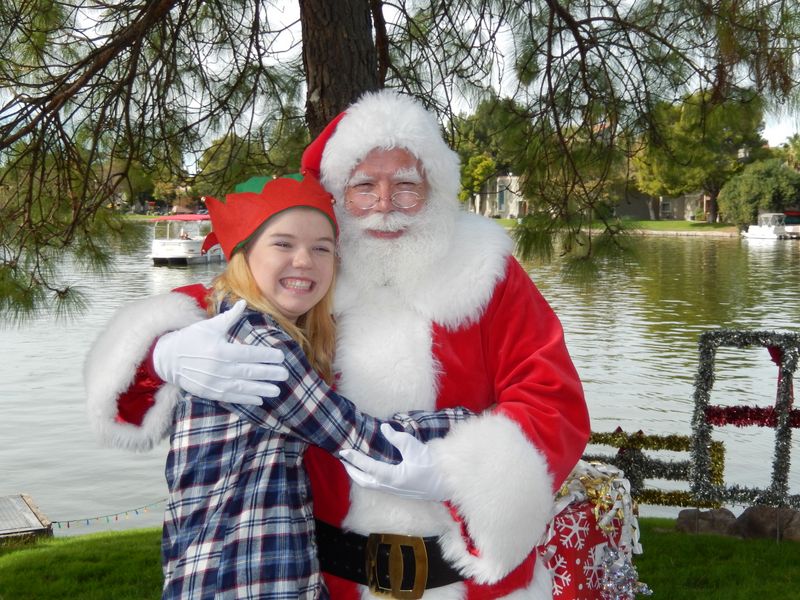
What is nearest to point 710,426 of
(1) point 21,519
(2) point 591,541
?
(2) point 591,541

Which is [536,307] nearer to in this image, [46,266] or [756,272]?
[46,266]

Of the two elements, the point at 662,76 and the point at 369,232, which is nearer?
the point at 369,232

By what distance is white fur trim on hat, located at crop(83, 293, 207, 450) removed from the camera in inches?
71.0

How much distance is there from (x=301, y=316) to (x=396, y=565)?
559 millimetres

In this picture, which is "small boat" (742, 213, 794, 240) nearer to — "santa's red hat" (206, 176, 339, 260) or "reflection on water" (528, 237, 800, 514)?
"reflection on water" (528, 237, 800, 514)

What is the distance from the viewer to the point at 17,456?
25.1 feet

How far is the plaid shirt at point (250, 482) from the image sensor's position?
1.62 metres

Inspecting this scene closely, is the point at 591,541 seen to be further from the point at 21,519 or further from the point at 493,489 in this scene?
the point at 21,519

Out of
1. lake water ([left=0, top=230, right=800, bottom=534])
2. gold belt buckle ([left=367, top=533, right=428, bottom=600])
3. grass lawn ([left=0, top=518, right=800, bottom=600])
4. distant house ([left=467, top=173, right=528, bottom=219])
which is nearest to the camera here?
gold belt buckle ([left=367, top=533, right=428, bottom=600])

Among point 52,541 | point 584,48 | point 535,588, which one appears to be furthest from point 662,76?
point 52,541

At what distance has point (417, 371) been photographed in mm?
1838

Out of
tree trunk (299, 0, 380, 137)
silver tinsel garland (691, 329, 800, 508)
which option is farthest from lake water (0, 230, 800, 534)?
tree trunk (299, 0, 380, 137)

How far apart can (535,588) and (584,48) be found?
315 centimetres

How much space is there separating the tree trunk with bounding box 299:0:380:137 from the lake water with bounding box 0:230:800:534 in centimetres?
177
